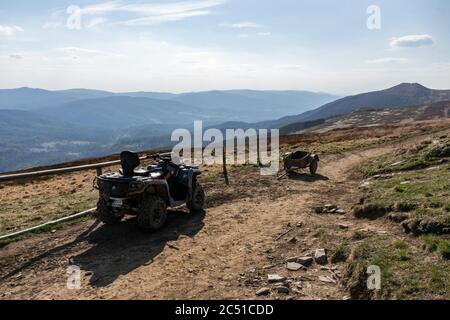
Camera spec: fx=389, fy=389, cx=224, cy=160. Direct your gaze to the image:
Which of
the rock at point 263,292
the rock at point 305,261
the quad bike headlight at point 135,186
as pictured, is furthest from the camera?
the quad bike headlight at point 135,186

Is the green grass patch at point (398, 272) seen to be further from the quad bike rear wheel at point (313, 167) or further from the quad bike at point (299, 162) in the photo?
the quad bike rear wheel at point (313, 167)

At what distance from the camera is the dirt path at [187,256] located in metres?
7.34

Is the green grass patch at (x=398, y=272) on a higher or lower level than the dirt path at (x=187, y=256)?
higher

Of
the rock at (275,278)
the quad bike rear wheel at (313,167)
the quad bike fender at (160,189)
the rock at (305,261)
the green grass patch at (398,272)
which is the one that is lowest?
the rock at (275,278)

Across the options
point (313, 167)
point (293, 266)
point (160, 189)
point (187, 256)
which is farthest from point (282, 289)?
point (313, 167)

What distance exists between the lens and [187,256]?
895 cm

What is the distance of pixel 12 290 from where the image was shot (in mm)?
7625

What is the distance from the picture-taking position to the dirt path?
7344 mm

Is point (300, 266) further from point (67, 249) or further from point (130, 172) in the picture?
point (67, 249)

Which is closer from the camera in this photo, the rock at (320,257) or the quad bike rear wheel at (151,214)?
the rock at (320,257)

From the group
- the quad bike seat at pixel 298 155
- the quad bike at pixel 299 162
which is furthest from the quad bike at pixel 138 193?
the quad bike seat at pixel 298 155

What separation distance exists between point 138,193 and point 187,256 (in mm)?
A: 2274

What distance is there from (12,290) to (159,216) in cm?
411

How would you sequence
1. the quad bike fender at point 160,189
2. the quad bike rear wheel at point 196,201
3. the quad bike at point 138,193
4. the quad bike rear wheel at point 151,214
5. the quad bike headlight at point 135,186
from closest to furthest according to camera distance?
the quad bike headlight at point 135,186 → the quad bike at point 138,193 → the quad bike rear wheel at point 151,214 → the quad bike fender at point 160,189 → the quad bike rear wheel at point 196,201
